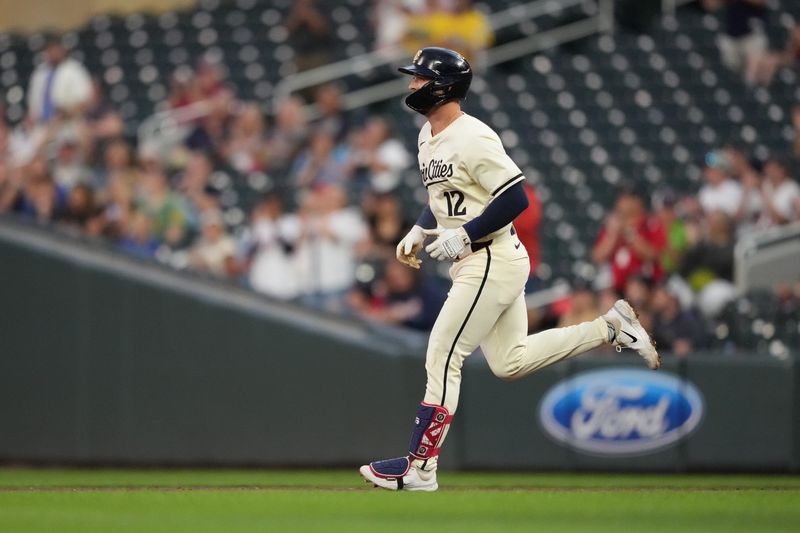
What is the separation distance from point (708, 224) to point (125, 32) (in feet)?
26.1

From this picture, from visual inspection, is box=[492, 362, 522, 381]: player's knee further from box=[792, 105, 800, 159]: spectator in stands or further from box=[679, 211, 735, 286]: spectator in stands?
box=[792, 105, 800, 159]: spectator in stands

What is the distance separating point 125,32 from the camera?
50.7 feet

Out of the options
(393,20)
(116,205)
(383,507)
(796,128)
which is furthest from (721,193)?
(383,507)

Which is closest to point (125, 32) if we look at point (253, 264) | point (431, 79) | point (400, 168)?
point (400, 168)

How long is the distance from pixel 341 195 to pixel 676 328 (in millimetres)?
2472

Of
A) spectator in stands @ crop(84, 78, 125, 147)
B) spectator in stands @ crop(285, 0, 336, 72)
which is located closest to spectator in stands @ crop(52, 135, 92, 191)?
spectator in stands @ crop(84, 78, 125, 147)

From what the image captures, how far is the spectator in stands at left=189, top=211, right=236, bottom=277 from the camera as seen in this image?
949 centimetres

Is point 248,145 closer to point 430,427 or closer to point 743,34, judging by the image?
point 743,34

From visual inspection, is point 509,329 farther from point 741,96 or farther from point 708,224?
point 741,96

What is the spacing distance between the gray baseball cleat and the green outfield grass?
0.64m

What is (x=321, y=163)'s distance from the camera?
35.4 ft

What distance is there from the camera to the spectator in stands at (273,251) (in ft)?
30.4

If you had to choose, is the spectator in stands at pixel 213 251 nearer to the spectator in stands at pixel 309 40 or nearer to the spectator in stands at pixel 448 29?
the spectator in stands at pixel 448 29

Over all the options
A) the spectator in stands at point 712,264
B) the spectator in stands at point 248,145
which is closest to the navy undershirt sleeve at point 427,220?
the spectator in stands at point 712,264
